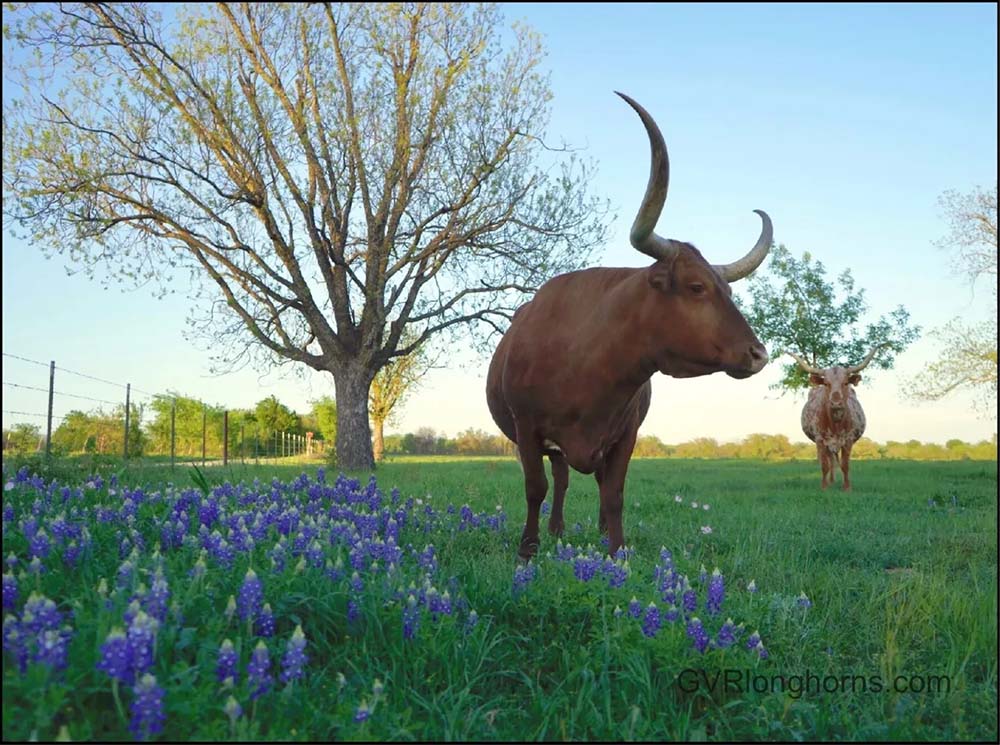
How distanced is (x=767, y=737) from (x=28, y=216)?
2179 cm

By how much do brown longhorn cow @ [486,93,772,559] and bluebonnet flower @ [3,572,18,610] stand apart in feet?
12.4

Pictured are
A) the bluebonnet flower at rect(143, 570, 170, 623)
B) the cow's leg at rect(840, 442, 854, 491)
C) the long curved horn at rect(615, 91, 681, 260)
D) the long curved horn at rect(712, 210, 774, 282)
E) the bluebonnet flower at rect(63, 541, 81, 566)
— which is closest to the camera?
the bluebonnet flower at rect(143, 570, 170, 623)

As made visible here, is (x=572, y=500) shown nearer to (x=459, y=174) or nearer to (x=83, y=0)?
(x=459, y=174)

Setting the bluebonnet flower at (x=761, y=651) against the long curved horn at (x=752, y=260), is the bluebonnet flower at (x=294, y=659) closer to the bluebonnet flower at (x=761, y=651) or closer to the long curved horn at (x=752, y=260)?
the bluebonnet flower at (x=761, y=651)

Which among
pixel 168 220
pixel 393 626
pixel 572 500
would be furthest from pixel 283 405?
pixel 393 626

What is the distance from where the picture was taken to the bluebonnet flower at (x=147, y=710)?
2.28 meters

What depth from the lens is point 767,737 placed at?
9.96ft

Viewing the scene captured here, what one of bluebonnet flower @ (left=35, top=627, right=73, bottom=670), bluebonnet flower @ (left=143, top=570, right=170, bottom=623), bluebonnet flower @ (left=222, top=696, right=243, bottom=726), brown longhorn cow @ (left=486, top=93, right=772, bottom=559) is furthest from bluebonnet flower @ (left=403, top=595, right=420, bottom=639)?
brown longhorn cow @ (left=486, top=93, right=772, bottom=559)

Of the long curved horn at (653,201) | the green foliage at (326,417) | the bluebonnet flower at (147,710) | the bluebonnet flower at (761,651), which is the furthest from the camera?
the green foliage at (326,417)

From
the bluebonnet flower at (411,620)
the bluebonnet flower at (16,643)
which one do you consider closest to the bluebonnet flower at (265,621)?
the bluebonnet flower at (411,620)

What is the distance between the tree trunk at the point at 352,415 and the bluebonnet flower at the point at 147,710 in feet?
64.3

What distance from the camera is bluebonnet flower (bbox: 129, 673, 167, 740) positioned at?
228 centimetres

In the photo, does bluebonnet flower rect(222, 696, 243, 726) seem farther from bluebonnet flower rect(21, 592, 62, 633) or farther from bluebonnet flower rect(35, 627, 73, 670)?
bluebonnet flower rect(21, 592, 62, 633)

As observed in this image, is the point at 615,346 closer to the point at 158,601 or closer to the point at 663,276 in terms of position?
the point at 663,276
